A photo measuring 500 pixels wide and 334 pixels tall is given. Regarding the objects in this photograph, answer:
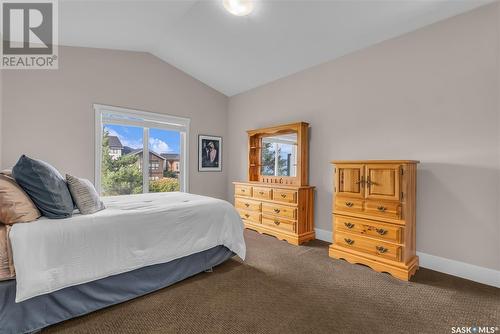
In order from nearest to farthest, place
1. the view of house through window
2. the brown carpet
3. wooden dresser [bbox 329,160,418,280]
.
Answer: the brown carpet
wooden dresser [bbox 329,160,418,280]
the view of house through window

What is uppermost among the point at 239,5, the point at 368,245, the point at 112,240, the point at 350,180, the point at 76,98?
the point at 239,5

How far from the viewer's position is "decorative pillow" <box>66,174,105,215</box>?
1998mm

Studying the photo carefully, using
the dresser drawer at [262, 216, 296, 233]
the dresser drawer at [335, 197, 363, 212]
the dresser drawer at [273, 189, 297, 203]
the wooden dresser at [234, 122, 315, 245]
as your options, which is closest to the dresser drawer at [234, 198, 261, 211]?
the wooden dresser at [234, 122, 315, 245]

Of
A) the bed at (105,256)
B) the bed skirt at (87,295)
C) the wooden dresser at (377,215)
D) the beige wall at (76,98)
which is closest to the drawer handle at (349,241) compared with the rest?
the wooden dresser at (377,215)

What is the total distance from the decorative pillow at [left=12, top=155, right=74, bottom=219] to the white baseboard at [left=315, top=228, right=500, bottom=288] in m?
3.55

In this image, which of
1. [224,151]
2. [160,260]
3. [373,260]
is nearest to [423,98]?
[373,260]

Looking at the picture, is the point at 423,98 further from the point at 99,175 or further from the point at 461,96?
the point at 99,175

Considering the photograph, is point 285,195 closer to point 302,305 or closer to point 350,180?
point 350,180

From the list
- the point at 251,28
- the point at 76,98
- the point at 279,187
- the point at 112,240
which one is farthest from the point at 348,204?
the point at 76,98

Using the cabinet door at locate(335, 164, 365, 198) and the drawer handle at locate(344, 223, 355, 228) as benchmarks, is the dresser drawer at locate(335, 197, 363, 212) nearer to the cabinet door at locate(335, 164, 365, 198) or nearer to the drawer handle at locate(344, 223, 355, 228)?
the cabinet door at locate(335, 164, 365, 198)

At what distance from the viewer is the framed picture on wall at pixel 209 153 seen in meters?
4.89

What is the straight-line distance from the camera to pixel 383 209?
2604mm

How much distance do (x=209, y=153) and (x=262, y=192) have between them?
1.66 m

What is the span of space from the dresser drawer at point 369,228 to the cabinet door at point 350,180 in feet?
1.00
